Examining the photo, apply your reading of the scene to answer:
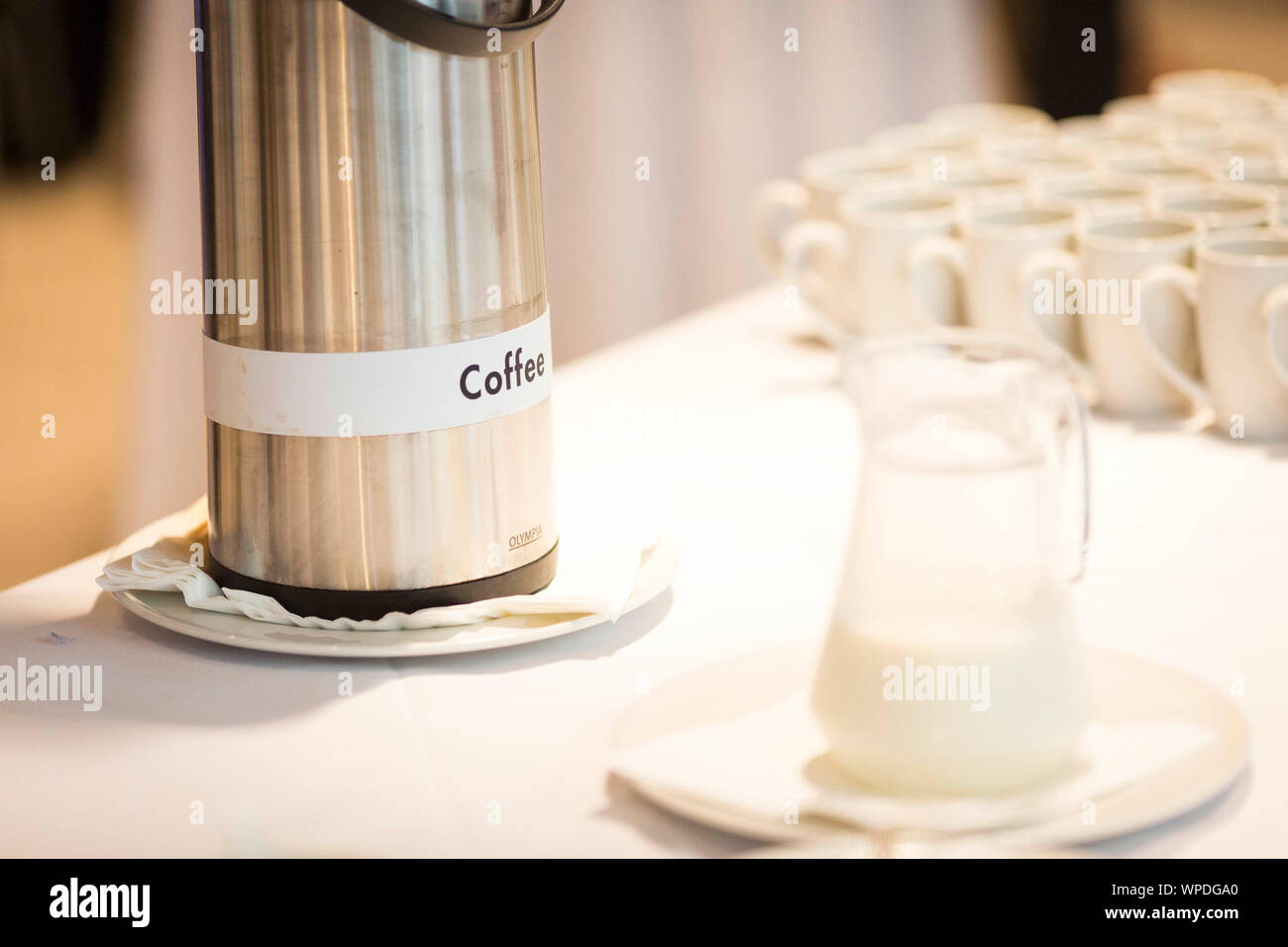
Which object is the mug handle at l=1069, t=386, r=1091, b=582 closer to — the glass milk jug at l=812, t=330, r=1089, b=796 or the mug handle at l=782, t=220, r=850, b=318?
the glass milk jug at l=812, t=330, r=1089, b=796

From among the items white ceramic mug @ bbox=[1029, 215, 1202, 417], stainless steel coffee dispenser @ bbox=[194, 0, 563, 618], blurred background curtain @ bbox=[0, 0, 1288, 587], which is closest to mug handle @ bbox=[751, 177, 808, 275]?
white ceramic mug @ bbox=[1029, 215, 1202, 417]

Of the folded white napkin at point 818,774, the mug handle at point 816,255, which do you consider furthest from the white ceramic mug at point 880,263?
the folded white napkin at point 818,774

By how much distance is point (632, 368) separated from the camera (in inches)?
41.5

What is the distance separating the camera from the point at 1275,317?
81 centimetres

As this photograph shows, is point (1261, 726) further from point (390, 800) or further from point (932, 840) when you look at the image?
point (390, 800)

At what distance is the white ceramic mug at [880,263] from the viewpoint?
98cm

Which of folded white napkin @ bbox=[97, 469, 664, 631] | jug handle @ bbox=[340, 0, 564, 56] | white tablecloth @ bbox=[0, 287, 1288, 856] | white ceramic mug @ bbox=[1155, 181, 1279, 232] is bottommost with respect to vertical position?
white tablecloth @ bbox=[0, 287, 1288, 856]

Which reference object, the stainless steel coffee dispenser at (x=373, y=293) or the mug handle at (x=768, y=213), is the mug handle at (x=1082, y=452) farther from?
the mug handle at (x=768, y=213)

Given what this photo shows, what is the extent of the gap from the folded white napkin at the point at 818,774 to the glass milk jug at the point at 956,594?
0.04ft

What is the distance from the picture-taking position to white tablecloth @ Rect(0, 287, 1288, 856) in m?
0.47

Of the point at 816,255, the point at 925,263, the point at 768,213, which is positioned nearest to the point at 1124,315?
the point at 925,263

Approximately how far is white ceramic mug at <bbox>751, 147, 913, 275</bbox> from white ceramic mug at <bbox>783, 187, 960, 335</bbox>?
44 mm

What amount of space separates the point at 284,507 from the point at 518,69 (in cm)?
20

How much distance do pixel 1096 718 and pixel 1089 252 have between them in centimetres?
48
